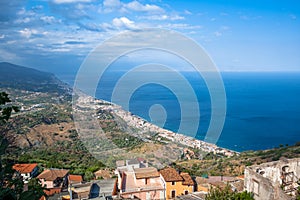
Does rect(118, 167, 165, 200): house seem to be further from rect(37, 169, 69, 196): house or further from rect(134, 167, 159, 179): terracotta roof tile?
rect(37, 169, 69, 196): house

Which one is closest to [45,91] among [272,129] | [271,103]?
[272,129]

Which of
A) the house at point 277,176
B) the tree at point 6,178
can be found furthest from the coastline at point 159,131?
the tree at point 6,178

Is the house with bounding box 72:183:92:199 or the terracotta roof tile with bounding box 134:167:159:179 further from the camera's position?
the terracotta roof tile with bounding box 134:167:159:179

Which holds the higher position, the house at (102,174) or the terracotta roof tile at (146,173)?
the terracotta roof tile at (146,173)

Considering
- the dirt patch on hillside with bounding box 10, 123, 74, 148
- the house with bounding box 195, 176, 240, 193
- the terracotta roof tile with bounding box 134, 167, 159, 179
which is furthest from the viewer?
the dirt patch on hillside with bounding box 10, 123, 74, 148

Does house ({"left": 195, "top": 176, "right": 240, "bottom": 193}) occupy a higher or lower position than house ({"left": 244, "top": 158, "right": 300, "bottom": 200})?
lower

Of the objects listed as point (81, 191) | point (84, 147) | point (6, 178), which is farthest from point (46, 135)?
point (6, 178)

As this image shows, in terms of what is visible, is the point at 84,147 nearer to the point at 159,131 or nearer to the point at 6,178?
the point at 159,131

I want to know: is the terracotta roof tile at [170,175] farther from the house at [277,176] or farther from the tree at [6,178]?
the tree at [6,178]

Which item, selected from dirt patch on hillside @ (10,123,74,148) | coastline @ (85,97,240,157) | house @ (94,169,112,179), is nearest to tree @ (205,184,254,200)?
house @ (94,169,112,179)
